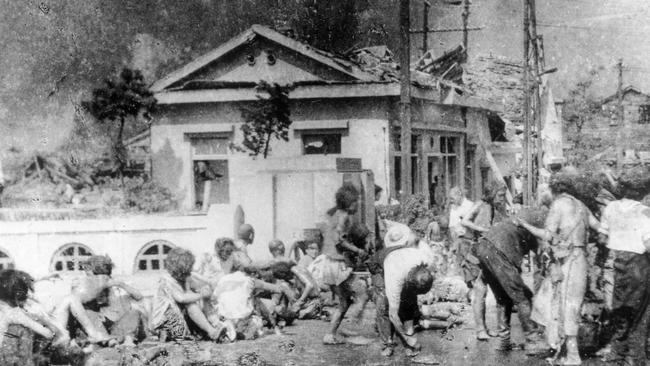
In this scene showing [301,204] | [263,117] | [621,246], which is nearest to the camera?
[621,246]

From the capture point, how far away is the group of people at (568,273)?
4555 millimetres

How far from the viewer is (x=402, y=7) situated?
9.03 meters

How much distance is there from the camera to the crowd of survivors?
4.56m

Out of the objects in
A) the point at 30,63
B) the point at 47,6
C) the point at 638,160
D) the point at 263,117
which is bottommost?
the point at 638,160

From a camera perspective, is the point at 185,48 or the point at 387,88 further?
the point at 387,88

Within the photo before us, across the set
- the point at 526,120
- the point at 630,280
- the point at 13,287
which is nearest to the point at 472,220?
the point at 630,280

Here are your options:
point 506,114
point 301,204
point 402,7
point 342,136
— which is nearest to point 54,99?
point 301,204

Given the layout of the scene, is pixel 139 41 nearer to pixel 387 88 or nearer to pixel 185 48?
pixel 185 48

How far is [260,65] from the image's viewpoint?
9.77 meters

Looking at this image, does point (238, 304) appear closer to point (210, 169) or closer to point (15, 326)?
point (15, 326)

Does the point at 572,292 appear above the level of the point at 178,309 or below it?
above

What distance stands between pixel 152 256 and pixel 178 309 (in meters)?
2.09

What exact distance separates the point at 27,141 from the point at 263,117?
322 centimetres

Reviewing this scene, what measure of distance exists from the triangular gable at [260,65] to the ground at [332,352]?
15.8ft
